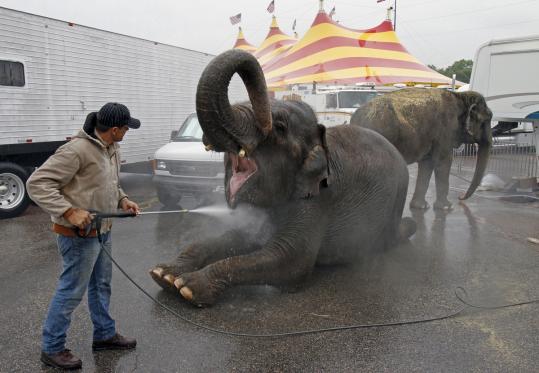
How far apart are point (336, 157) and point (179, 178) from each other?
4.39 meters

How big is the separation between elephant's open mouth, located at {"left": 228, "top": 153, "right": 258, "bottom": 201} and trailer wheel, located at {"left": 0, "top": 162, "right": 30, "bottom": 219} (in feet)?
19.7

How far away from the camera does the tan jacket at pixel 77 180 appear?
290 cm

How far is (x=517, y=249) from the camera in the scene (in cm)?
632

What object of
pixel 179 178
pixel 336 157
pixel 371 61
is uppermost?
pixel 371 61

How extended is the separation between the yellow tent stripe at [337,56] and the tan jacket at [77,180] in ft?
47.9

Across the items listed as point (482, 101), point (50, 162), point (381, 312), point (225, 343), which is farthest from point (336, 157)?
point (482, 101)

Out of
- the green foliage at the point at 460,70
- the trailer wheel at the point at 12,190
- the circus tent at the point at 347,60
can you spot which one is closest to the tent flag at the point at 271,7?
the circus tent at the point at 347,60

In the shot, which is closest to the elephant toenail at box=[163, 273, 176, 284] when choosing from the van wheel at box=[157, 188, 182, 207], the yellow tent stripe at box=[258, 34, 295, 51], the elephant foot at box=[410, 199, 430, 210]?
the van wheel at box=[157, 188, 182, 207]

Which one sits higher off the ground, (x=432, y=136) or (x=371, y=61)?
(x=371, y=61)

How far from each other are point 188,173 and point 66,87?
137 inches

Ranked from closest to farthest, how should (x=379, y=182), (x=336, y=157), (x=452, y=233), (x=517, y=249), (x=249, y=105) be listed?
(x=249, y=105) → (x=336, y=157) → (x=379, y=182) → (x=517, y=249) → (x=452, y=233)

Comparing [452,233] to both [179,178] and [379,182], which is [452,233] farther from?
[179,178]

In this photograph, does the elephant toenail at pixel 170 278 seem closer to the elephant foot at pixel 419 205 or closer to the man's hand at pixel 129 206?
the man's hand at pixel 129 206

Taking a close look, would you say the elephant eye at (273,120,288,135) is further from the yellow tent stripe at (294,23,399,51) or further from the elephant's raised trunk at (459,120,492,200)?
the yellow tent stripe at (294,23,399,51)
